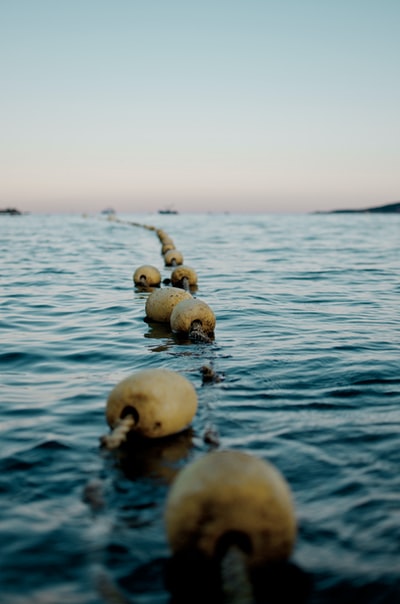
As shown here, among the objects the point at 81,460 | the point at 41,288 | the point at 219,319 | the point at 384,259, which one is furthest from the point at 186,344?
the point at 384,259

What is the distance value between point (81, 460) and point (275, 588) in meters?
2.25

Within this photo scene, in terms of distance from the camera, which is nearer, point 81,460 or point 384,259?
point 81,460

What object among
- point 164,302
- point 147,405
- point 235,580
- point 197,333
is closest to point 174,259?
point 164,302

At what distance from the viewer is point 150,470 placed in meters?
4.66

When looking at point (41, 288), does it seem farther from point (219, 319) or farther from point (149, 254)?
point (149, 254)

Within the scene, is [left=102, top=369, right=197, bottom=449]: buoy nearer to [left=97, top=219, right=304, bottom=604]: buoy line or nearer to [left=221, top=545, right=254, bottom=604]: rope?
[left=97, top=219, right=304, bottom=604]: buoy line

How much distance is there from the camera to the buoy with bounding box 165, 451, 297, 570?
310cm

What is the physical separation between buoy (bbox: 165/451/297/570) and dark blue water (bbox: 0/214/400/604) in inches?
13.3

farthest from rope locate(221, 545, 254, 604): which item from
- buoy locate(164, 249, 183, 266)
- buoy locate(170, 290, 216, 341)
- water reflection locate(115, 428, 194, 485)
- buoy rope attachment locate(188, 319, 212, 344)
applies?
buoy locate(164, 249, 183, 266)

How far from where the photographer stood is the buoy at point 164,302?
11.0 m

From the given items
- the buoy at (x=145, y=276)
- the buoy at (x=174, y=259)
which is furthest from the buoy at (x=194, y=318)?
the buoy at (x=174, y=259)

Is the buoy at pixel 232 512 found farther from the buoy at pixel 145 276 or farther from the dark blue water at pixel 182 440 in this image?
the buoy at pixel 145 276

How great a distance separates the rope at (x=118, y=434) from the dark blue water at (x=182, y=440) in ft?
0.77

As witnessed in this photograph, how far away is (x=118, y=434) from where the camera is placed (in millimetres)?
4668
